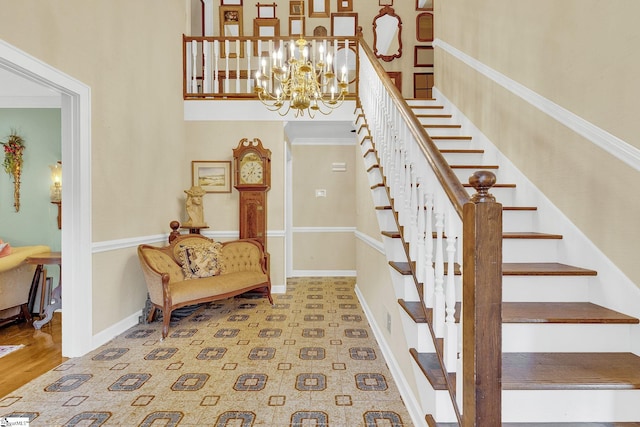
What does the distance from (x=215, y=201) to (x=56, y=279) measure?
2.16 metres

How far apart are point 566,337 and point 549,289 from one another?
0.32m

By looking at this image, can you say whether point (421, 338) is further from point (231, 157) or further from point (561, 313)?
point (231, 157)

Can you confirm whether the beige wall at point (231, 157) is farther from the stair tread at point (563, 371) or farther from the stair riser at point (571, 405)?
the stair riser at point (571, 405)

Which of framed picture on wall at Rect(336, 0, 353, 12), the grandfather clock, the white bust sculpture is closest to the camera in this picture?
the white bust sculpture

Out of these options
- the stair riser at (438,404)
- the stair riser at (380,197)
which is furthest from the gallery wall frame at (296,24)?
the stair riser at (438,404)

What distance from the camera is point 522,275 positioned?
1.87m

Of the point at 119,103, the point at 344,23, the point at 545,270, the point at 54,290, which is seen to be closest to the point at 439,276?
the point at 545,270

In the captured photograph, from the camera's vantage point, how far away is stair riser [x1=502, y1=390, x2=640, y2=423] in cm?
139

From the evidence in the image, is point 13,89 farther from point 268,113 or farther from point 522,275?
point 522,275

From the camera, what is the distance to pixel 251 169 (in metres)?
4.74

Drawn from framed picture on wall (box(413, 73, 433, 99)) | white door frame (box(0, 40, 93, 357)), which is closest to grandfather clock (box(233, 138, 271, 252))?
white door frame (box(0, 40, 93, 357))

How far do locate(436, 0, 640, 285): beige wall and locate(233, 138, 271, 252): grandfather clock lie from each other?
274 cm

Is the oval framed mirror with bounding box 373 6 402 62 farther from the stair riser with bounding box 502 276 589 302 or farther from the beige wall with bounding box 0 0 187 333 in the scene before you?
the stair riser with bounding box 502 276 589 302

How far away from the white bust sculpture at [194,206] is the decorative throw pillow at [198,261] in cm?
60
